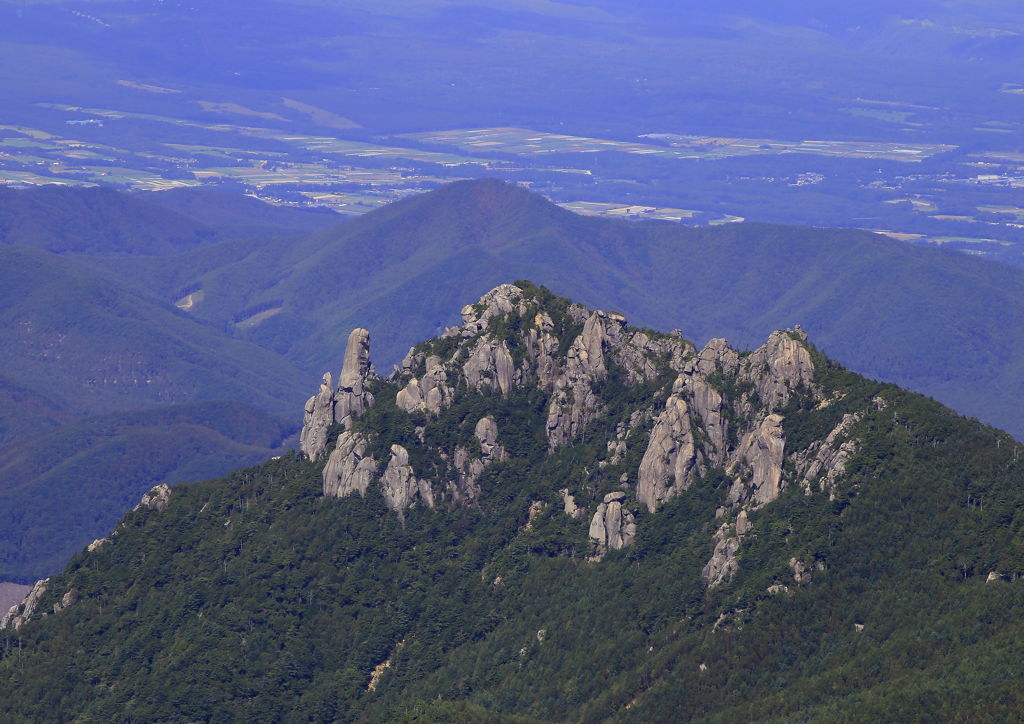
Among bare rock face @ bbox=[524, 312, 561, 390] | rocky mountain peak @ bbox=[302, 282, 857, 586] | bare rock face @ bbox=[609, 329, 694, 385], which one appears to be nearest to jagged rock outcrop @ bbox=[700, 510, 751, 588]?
rocky mountain peak @ bbox=[302, 282, 857, 586]

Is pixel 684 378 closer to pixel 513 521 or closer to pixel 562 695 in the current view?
pixel 513 521

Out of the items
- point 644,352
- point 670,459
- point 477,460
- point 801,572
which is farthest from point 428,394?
point 801,572

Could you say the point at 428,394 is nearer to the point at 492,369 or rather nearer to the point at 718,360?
the point at 492,369

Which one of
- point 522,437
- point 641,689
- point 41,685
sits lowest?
point 41,685

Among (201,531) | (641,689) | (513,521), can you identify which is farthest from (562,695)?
(201,531)

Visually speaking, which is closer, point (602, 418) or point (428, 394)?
point (602, 418)

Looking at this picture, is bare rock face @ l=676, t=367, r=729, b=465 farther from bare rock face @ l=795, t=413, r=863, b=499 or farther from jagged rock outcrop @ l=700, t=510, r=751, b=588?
jagged rock outcrop @ l=700, t=510, r=751, b=588

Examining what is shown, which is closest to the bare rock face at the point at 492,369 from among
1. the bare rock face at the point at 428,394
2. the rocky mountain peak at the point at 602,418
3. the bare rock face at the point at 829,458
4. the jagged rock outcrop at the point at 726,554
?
the rocky mountain peak at the point at 602,418

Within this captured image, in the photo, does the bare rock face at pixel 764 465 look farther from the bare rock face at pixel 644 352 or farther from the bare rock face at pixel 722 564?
the bare rock face at pixel 644 352
